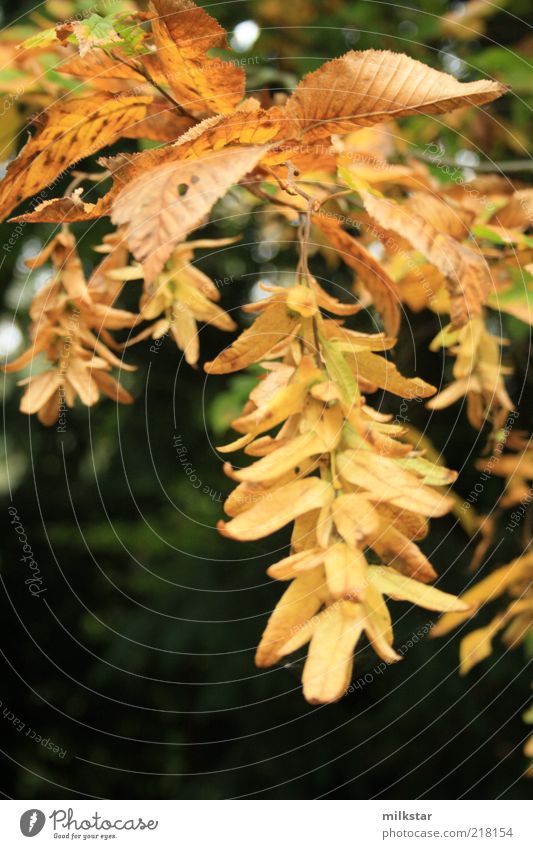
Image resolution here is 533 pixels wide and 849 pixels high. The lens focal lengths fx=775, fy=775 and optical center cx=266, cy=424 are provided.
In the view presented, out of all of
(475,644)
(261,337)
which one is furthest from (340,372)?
(475,644)

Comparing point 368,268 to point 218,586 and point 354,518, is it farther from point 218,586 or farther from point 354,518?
point 218,586

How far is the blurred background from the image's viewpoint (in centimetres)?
124

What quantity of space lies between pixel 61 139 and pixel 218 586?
1.15m

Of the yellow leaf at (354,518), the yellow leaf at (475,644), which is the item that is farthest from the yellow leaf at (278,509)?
the yellow leaf at (475,644)

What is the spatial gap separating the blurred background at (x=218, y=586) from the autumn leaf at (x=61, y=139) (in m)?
0.51

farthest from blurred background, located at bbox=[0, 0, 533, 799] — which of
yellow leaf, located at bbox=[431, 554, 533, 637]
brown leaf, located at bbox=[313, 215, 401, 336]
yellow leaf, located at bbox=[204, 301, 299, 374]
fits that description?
yellow leaf, located at bbox=[204, 301, 299, 374]

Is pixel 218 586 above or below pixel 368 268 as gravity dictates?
below

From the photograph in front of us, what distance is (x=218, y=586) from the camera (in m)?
1.48

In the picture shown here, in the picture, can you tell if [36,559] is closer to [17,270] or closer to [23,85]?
[17,270]

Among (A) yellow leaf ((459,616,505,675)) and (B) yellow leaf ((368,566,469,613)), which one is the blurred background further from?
(B) yellow leaf ((368,566,469,613))

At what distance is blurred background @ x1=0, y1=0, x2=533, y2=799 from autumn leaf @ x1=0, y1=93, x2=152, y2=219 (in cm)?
51

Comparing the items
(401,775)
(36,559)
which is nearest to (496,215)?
(401,775)

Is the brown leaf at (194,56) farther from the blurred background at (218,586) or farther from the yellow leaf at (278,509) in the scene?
the blurred background at (218,586)

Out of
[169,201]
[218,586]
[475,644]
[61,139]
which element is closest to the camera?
[169,201]
